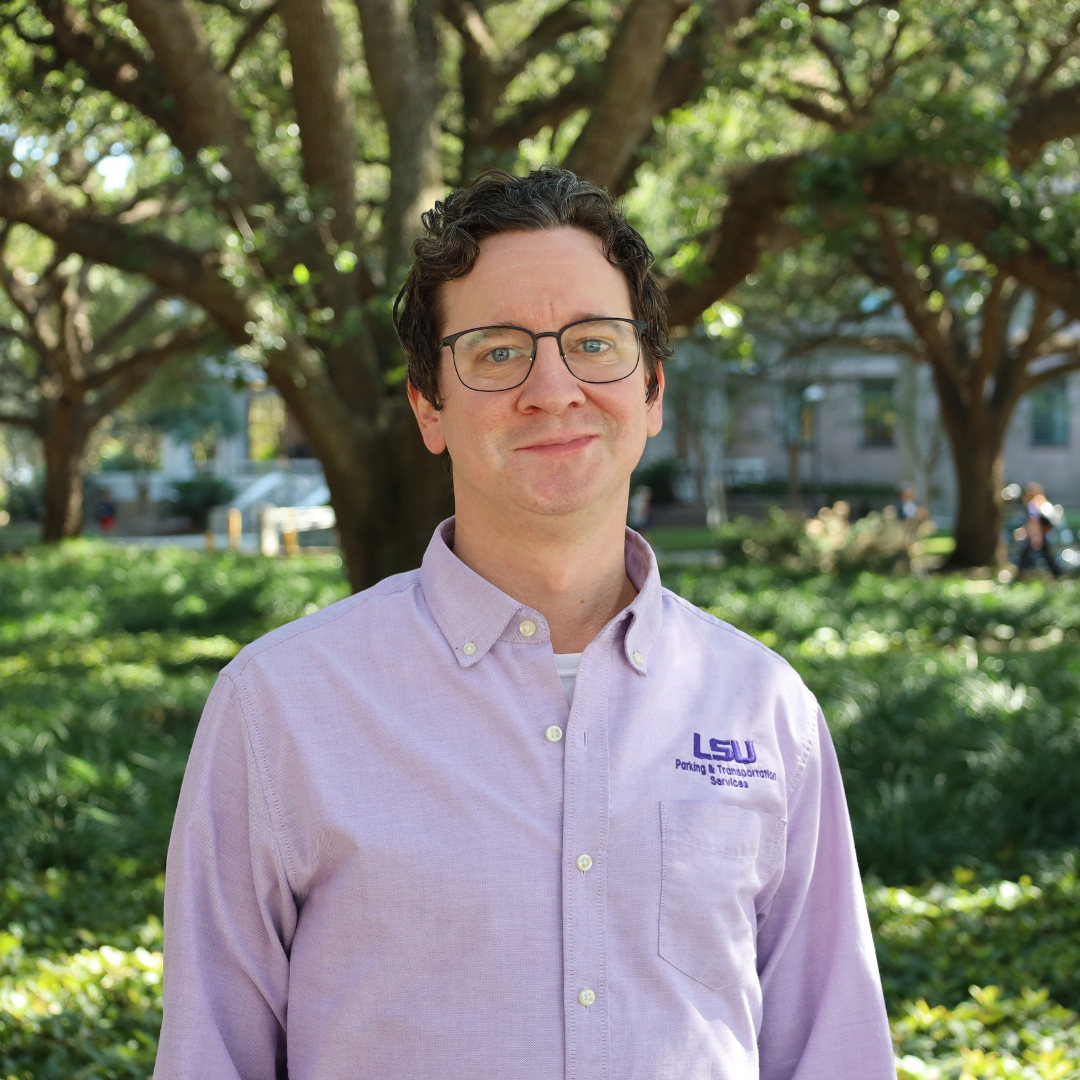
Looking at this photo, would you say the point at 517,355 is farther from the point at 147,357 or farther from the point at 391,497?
the point at 147,357

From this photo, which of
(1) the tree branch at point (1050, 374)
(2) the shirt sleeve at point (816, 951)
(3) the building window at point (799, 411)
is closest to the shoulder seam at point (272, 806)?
(2) the shirt sleeve at point (816, 951)

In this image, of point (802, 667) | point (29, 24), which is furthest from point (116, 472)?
point (802, 667)

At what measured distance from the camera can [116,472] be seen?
4219cm

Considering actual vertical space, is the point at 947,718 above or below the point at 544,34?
below

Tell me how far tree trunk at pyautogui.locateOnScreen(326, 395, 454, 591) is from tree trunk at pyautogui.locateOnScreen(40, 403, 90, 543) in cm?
1325

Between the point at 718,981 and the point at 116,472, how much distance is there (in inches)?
1713

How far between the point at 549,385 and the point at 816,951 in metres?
0.99

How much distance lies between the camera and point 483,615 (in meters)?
1.78

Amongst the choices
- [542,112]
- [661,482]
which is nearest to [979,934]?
[542,112]

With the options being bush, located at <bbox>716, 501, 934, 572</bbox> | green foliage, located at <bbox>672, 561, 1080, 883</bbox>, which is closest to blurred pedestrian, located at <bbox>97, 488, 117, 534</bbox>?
bush, located at <bbox>716, 501, 934, 572</bbox>

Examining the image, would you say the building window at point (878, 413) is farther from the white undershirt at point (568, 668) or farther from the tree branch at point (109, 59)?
the white undershirt at point (568, 668)

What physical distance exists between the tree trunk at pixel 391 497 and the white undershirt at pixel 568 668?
5.31 meters

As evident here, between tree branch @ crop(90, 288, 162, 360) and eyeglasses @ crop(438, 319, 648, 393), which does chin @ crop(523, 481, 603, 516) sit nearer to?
eyeglasses @ crop(438, 319, 648, 393)

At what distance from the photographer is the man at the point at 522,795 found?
5.14ft
